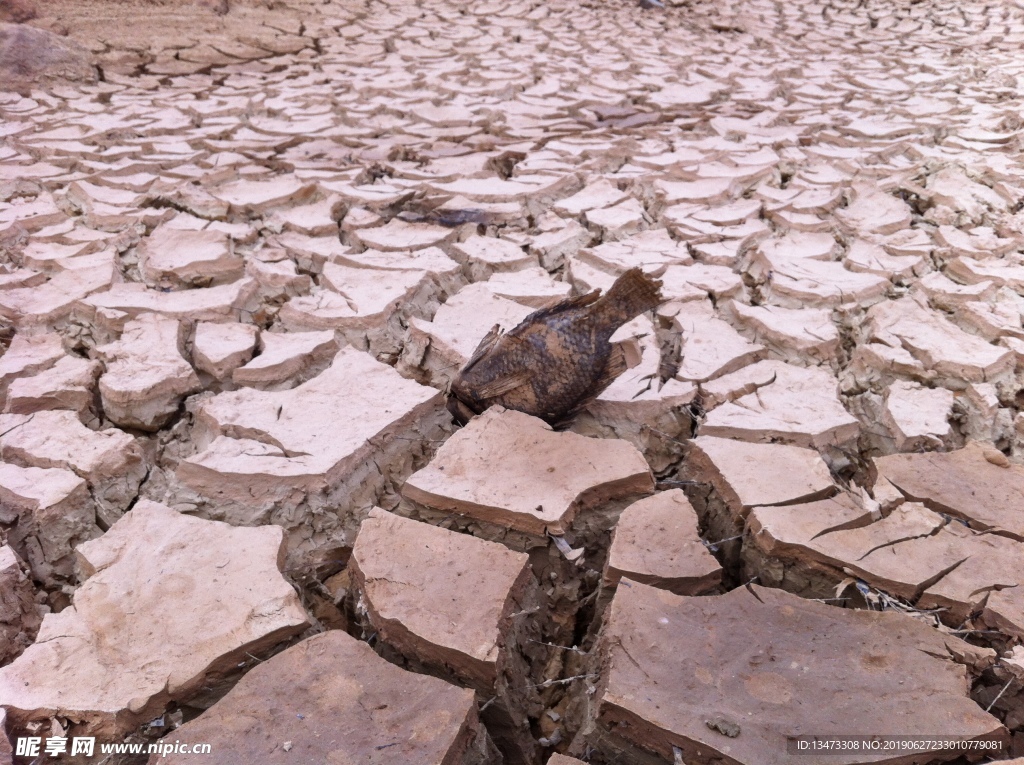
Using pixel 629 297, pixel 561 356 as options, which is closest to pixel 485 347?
pixel 561 356

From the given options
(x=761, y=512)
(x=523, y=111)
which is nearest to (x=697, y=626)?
(x=761, y=512)

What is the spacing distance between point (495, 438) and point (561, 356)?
24 cm

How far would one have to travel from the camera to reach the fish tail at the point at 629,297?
4.86ft

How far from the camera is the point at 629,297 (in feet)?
4.92

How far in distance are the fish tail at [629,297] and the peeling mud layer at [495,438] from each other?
0.11m

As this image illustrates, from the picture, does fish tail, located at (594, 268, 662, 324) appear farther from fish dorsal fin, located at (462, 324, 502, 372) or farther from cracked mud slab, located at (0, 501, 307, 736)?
cracked mud slab, located at (0, 501, 307, 736)

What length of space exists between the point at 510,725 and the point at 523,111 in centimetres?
308

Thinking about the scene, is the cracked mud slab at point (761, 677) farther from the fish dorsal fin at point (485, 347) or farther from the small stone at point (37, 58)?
the small stone at point (37, 58)

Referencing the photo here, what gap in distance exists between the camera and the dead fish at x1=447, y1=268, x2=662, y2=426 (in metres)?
1.51

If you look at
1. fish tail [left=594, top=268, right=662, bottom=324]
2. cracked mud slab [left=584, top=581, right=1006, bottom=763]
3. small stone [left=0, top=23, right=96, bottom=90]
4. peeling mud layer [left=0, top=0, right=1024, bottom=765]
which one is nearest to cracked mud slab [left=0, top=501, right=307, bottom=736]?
peeling mud layer [left=0, top=0, right=1024, bottom=765]

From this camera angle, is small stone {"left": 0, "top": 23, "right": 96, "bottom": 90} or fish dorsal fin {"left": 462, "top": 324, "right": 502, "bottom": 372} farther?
small stone {"left": 0, "top": 23, "right": 96, "bottom": 90}

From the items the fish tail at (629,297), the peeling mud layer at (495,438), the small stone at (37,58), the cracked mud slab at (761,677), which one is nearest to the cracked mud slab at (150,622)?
the peeling mud layer at (495,438)

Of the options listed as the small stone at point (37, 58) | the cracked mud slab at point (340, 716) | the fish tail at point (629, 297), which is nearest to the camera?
the cracked mud slab at point (340, 716)

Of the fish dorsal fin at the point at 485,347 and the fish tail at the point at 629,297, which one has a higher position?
the fish tail at the point at 629,297
